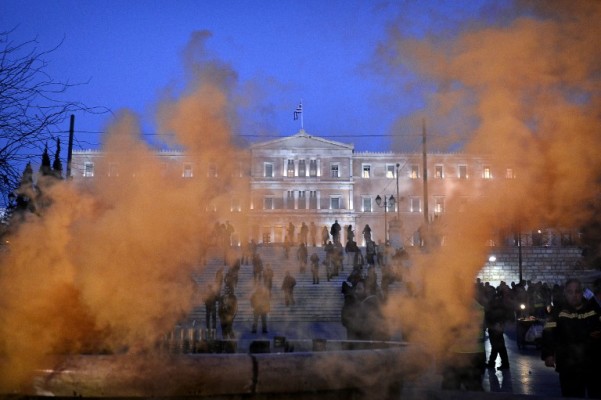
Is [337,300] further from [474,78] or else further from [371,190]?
[371,190]

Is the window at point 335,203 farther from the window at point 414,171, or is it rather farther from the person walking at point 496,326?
the person walking at point 496,326

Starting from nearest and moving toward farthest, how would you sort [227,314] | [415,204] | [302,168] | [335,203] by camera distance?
[227,314]
[415,204]
[302,168]
[335,203]

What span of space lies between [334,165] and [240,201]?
61108 mm

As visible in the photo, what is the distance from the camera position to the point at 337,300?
22.1m

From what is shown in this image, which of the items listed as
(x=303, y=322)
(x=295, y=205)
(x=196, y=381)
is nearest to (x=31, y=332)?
(x=196, y=381)

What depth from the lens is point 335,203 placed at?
70500 mm

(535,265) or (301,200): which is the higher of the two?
(301,200)

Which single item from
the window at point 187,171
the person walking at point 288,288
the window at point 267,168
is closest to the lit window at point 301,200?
the window at point 267,168

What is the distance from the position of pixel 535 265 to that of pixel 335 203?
34.2m

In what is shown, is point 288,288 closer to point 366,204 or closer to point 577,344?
point 577,344

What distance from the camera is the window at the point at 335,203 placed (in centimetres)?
7025

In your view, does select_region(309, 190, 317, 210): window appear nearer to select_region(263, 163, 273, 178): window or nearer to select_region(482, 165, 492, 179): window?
select_region(263, 163, 273, 178): window

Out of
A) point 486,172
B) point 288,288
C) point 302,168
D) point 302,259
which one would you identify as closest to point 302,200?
point 302,168

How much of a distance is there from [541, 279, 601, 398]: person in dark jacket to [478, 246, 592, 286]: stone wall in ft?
107
